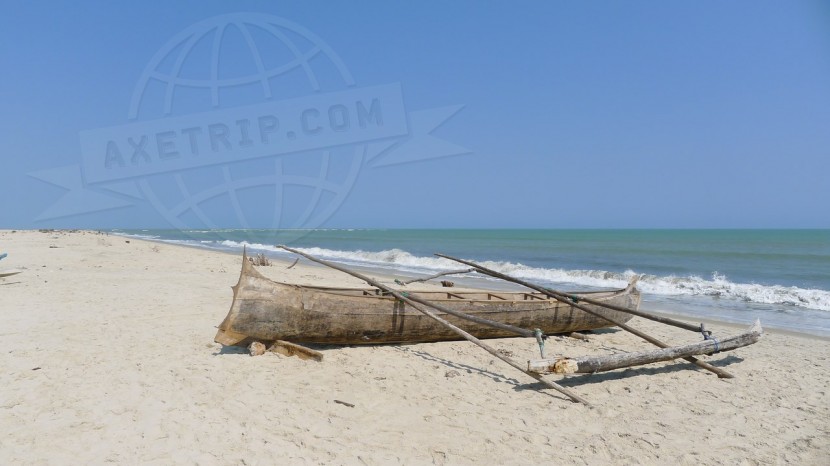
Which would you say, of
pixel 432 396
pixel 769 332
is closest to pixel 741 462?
pixel 432 396

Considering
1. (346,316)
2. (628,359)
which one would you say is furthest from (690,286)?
(346,316)

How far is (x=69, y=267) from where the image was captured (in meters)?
13.4

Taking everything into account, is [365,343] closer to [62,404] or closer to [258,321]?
[258,321]

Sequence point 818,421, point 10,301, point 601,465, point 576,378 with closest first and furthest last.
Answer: point 601,465 → point 818,421 → point 576,378 → point 10,301

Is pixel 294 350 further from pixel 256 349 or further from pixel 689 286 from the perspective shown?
pixel 689 286

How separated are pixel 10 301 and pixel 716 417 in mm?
10425

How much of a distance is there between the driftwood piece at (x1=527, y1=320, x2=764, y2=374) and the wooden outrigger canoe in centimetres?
177

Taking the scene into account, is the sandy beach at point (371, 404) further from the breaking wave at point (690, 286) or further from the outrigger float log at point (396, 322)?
the breaking wave at point (690, 286)

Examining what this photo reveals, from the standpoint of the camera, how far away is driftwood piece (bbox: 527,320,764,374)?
4762 mm

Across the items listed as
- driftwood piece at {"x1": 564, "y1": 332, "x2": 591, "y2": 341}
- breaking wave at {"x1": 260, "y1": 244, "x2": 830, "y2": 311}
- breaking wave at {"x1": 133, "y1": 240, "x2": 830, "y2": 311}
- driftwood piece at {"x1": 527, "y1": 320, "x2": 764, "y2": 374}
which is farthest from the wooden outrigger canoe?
breaking wave at {"x1": 133, "y1": 240, "x2": 830, "y2": 311}

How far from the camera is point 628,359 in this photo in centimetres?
540

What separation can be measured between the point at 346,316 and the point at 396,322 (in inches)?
27.7

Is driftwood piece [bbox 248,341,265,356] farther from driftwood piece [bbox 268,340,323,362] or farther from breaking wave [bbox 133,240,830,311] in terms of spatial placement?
breaking wave [bbox 133,240,830,311]

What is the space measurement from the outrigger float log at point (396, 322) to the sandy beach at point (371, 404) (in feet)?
0.68
